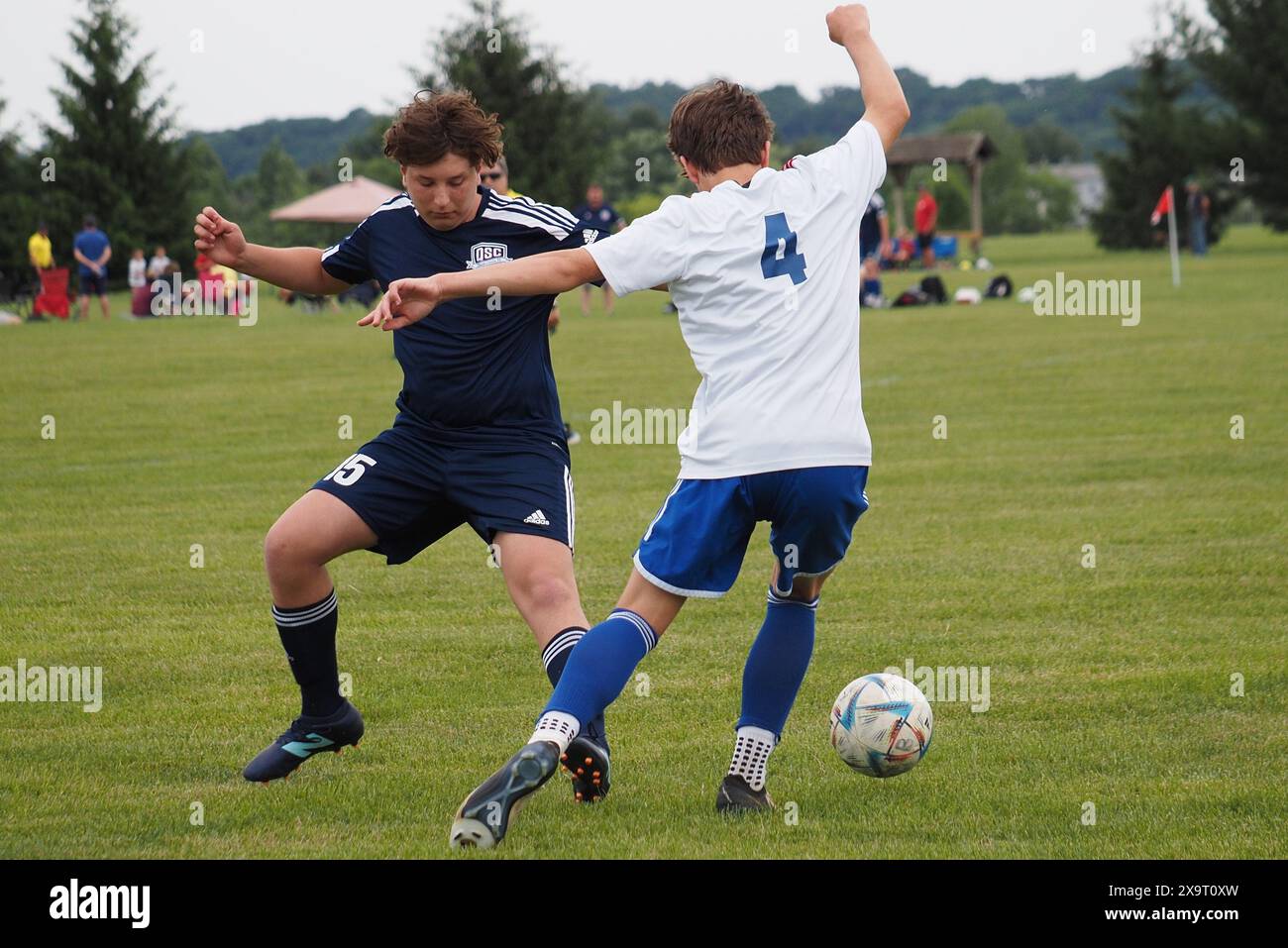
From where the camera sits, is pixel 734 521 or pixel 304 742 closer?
pixel 734 521

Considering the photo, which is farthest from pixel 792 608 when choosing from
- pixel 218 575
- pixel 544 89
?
pixel 544 89

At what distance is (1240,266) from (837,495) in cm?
3620

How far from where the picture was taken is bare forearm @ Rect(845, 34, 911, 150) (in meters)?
4.41

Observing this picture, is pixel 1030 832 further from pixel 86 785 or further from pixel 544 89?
pixel 544 89

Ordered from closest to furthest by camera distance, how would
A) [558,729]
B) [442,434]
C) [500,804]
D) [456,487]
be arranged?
[500,804]
[558,729]
[456,487]
[442,434]

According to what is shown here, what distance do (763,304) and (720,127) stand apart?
1.66ft

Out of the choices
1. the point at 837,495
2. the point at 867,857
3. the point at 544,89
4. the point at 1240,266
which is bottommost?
the point at 867,857

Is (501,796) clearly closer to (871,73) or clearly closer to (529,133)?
(871,73)

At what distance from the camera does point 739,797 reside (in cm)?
444

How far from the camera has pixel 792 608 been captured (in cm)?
454

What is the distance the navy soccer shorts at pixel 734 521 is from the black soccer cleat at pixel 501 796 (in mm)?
596

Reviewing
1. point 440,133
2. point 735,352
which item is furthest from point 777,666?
point 440,133

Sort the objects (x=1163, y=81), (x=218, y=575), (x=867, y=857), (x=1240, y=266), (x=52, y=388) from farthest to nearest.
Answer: (x=1163, y=81), (x=1240, y=266), (x=52, y=388), (x=218, y=575), (x=867, y=857)

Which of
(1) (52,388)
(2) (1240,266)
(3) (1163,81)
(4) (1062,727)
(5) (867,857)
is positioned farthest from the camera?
(3) (1163,81)
